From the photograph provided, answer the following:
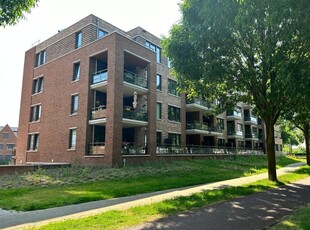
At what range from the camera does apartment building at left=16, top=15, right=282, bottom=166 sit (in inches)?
845

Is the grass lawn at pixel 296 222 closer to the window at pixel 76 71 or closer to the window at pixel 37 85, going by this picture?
the window at pixel 76 71

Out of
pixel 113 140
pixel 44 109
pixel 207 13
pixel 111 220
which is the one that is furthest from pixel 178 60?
pixel 44 109

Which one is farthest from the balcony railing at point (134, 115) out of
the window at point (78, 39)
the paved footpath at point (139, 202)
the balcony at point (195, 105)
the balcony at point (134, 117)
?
the paved footpath at point (139, 202)

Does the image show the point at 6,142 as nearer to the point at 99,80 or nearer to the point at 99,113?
the point at 99,80

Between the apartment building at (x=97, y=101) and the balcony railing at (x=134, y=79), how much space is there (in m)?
0.08

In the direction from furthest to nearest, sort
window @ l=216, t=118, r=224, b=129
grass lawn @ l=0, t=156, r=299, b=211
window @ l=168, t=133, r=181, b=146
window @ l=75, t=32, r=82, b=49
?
window @ l=216, t=118, r=224, b=129
window @ l=168, t=133, r=181, b=146
window @ l=75, t=32, r=82, b=49
grass lawn @ l=0, t=156, r=299, b=211

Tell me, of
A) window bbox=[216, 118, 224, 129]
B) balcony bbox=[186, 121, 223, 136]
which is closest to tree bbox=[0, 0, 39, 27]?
balcony bbox=[186, 121, 223, 136]

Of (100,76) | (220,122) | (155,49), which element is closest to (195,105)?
(155,49)

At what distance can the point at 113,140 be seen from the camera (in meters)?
20.1

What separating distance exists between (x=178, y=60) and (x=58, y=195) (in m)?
8.90

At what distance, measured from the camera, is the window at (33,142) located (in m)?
27.9

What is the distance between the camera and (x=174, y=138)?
100 ft

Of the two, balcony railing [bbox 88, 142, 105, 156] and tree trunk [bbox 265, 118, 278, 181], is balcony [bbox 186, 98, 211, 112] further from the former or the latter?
tree trunk [bbox 265, 118, 278, 181]

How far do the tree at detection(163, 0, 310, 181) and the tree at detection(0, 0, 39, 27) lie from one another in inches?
257
